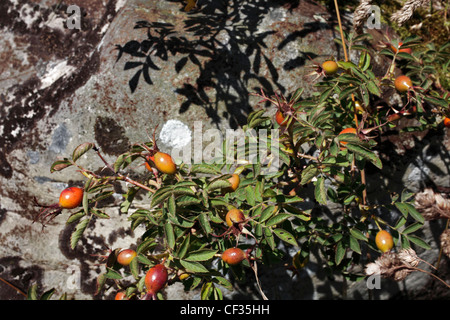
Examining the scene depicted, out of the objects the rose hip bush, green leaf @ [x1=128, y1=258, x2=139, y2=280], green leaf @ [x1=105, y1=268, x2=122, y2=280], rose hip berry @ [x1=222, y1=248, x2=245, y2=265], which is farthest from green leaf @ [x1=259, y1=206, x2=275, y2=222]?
green leaf @ [x1=105, y1=268, x2=122, y2=280]

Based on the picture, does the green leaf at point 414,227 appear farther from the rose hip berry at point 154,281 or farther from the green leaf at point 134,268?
the green leaf at point 134,268

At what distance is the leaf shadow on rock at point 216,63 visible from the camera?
2.39 m

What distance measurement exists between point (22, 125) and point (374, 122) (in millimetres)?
2240

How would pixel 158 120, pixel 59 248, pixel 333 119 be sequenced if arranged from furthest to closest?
pixel 59 248 → pixel 158 120 → pixel 333 119

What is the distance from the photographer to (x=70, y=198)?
1.64m

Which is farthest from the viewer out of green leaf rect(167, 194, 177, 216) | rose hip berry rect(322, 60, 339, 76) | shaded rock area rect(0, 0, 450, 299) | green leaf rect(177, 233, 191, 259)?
shaded rock area rect(0, 0, 450, 299)

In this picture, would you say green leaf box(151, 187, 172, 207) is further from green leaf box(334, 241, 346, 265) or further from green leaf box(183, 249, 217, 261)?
green leaf box(334, 241, 346, 265)

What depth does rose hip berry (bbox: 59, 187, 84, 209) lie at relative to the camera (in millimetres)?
1637

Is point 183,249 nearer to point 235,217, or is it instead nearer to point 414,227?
point 235,217

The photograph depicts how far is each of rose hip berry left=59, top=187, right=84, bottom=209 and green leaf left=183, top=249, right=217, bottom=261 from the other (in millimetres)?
545

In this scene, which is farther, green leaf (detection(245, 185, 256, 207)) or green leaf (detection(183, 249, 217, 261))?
green leaf (detection(245, 185, 256, 207))

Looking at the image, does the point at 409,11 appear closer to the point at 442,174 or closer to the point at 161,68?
the point at 442,174
